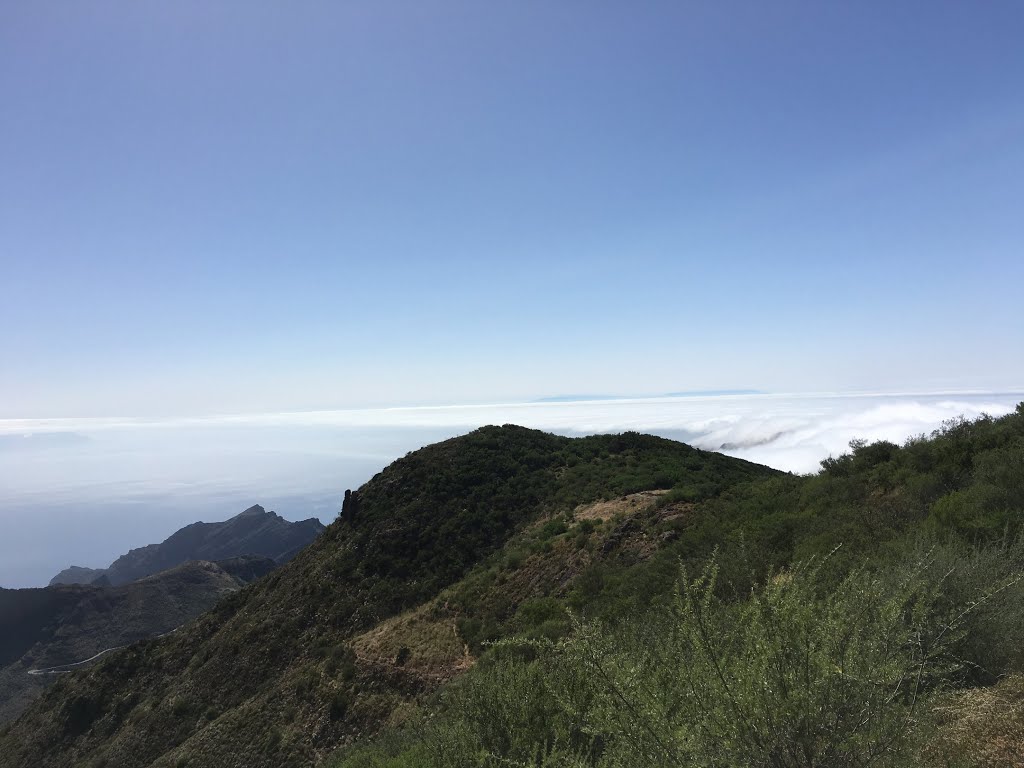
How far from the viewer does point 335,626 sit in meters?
26.5

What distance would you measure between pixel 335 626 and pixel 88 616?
90026mm

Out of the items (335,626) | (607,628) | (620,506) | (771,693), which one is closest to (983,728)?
(771,693)

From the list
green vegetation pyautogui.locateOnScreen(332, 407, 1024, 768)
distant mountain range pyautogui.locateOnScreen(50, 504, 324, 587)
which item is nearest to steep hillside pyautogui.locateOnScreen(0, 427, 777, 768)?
green vegetation pyautogui.locateOnScreen(332, 407, 1024, 768)

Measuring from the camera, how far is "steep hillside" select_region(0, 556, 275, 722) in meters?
76.4

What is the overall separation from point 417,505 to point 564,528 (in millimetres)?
13071

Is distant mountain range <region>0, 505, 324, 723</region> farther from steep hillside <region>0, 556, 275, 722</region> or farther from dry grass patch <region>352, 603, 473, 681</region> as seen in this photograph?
dry grass patch <region>352, 603, 473, 681</region>

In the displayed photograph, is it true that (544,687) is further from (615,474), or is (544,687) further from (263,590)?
(263,590)

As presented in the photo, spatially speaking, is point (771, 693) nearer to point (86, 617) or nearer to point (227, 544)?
point (86, 617)

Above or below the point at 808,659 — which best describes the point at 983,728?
below

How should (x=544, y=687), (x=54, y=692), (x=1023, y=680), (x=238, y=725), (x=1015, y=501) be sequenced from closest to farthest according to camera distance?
(x=1023, y=680), (x=544, y=687), (x=1015, y=501), (x=238, y=725), (x=54, y=692)

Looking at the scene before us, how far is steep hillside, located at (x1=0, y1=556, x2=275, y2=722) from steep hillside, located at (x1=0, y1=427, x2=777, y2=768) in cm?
5288

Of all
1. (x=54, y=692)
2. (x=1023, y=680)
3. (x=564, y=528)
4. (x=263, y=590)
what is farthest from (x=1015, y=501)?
(x=54, y=692)

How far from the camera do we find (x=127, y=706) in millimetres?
29797

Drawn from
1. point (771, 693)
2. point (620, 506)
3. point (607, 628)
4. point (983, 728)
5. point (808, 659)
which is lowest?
point (620, 506)
